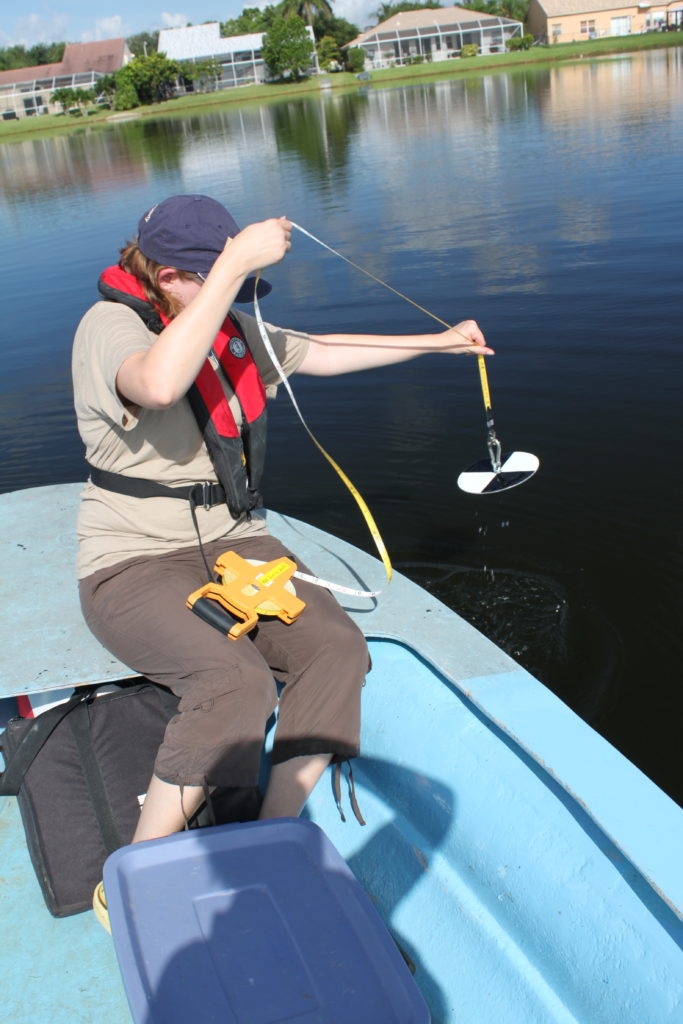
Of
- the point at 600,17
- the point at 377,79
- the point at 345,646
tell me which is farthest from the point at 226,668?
the point at 600,17

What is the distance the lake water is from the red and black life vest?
1.99 metres

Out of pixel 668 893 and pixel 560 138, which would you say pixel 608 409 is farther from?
pixel 560 138

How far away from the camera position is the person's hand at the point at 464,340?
9.95 ft

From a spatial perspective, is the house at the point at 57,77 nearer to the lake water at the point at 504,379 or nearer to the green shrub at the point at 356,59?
the green shrub at the point at 356,59

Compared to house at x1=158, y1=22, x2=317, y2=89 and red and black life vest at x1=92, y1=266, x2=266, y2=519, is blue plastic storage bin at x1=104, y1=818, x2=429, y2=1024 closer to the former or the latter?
red and black life vest at x1=92, y1=266, x2=266, y2=519

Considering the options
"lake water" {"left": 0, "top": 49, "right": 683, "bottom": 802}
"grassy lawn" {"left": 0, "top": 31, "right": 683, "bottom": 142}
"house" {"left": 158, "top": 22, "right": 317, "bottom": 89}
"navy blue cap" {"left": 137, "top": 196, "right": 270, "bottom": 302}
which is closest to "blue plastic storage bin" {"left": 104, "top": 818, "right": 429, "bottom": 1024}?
"navy blue cap" {"left": 137, "top": 196, "right": 270, "bottom": 302}

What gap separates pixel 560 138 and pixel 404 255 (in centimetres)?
1032

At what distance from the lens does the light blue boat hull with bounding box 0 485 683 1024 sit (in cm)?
193

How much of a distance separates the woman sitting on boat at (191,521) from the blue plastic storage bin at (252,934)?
186 millimetres

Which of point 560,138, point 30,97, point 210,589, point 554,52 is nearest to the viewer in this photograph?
point 210,589

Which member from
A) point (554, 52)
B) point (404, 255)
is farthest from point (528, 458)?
point (554, 52)

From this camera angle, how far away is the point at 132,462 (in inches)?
96.8

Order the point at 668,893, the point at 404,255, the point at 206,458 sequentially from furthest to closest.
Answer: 1. the point at 404,255
2. the point at 206,458
3. the point at 668,893

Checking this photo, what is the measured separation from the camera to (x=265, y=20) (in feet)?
299
